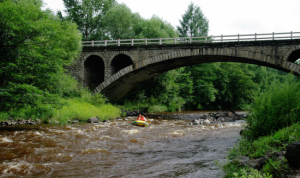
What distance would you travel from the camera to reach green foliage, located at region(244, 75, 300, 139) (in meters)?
7.14

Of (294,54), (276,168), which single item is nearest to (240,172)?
(276,168)

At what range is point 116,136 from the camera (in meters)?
11.5

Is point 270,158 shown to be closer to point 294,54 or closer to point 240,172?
point 240,172

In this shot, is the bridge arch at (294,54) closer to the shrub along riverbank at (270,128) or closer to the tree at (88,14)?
the shrub along riverbank at (270,128)

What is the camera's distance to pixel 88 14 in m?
39.4

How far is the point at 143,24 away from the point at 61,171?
97.4 ft

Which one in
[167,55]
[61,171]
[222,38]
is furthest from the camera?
[167,55]

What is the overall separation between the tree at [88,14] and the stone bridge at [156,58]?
50.2 feet

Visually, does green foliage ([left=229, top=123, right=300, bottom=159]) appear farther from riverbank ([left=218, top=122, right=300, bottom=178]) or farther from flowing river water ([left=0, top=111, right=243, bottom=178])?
flowing river water ([left=0, top=111, right=243, bottom=178])

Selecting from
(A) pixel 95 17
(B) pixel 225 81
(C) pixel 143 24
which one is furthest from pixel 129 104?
(B) pixel 225 81

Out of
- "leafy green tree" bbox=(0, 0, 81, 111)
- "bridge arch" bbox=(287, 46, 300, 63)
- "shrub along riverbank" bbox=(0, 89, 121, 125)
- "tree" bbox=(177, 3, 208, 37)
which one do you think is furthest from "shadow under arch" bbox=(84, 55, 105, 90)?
"tree" bbox=(177, 3, 208, 37)

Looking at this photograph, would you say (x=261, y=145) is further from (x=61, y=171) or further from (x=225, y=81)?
(x=225, y=81)

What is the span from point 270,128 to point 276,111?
0.60m

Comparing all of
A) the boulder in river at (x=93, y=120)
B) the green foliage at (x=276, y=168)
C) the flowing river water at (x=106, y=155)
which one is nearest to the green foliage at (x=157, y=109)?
the boulder in river at (x=93, y=120)
